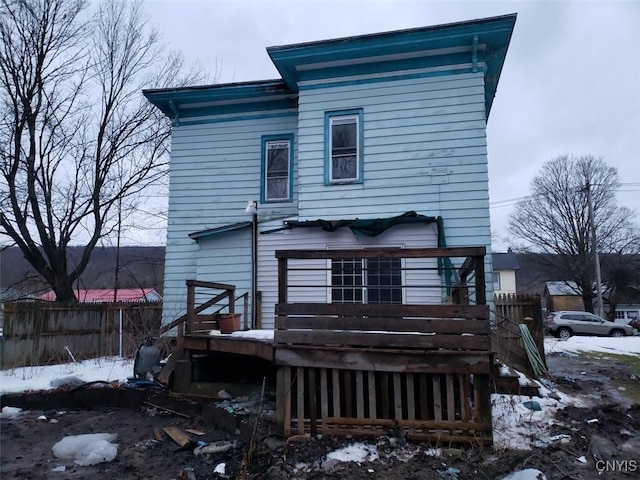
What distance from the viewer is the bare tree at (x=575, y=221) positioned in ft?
116

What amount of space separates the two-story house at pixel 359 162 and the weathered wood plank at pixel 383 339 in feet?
8.54

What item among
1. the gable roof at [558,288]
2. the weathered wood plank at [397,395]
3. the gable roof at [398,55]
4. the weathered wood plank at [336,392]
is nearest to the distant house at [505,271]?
the gable roof at [558,288]

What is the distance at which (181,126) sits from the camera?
10609 millimetres

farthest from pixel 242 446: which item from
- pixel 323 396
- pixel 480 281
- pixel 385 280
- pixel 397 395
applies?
pixel 385 280

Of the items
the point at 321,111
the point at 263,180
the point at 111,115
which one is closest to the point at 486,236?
the point at 321,111

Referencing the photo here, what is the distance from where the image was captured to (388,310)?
4.77 meters

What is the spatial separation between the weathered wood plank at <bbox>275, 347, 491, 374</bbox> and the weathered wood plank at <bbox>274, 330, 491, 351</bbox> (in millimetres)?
73

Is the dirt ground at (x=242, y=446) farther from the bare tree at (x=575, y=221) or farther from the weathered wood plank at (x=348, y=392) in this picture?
the bare tree at (x=575, y=221)

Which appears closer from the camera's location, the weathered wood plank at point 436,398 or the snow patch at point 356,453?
the snow patch at point 356,453

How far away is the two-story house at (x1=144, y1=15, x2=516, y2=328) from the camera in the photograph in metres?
8.14

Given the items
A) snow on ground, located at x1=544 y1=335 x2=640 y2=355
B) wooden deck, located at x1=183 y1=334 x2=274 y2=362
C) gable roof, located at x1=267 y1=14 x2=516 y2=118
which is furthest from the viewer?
snow on ground, located at x1=544 y1=335 x2=640 y2=355

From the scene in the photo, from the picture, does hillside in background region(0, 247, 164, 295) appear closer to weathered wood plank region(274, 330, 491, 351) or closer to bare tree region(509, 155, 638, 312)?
weathered wood plank region(274, 330, 491, 351)

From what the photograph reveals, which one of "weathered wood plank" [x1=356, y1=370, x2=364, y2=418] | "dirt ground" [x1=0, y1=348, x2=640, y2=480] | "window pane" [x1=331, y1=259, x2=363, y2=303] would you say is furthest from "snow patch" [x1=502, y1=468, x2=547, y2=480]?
"window pane" [x1=331, y1=259, x2=363, y2=303]

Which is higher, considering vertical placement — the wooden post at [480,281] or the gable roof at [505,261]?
the gable roof at [505,261]
